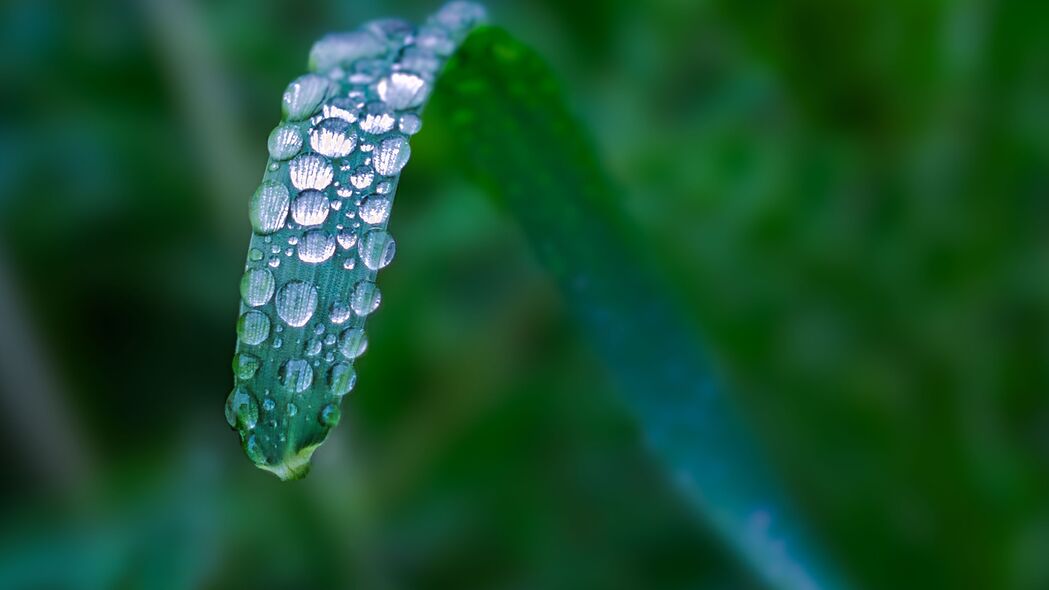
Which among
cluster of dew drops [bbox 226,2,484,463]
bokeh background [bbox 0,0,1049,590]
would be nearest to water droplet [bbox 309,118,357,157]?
cluster of dew drops [bbox 226,2,484,463]

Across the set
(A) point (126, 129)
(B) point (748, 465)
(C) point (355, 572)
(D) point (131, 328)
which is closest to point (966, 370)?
(B) point (748, 465)

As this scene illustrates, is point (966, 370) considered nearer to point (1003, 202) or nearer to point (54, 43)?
point (1003, 202)

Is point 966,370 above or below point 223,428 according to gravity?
above

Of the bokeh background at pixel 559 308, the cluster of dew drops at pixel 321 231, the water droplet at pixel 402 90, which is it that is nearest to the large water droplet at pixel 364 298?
the cluster of dew drops at pixel 321 231

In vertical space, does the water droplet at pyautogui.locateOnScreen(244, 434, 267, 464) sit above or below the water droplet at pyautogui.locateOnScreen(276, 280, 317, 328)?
below

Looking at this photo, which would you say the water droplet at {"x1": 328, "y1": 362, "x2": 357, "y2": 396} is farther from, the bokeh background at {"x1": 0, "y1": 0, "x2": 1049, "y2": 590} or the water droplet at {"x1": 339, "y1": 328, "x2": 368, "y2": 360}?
the bokeh background at {"x1": 0, "y1": 0, "x2": 1049, "y2": 590}

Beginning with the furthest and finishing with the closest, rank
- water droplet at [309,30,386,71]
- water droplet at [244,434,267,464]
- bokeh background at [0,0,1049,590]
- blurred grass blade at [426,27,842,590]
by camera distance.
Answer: bokeh background at [0,0,1049,590]
blurred grass blade at [426,27,842,590]
water droplet at [309,30,386,71]
water droplet at [244,434,267,464]

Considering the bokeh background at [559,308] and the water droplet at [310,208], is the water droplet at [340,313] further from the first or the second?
the bokeh background at [559,308]
